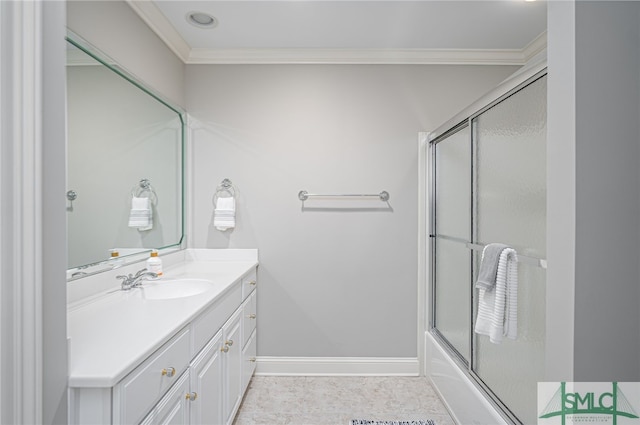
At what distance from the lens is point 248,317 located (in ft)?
7.61

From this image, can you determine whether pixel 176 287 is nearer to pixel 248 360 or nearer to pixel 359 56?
pixel 248 360

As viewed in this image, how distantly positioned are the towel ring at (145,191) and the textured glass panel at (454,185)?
1.87 meters

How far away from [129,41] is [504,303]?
7.43ft

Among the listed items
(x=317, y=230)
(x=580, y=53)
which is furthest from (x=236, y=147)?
(x=580, y=53)

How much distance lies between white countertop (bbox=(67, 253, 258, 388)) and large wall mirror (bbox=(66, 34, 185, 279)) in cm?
23

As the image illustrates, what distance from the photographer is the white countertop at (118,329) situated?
0.88 metres

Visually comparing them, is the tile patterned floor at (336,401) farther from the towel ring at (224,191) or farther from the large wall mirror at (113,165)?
the towel ring at (224,191)

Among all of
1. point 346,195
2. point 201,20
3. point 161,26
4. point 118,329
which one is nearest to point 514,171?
point 346,195

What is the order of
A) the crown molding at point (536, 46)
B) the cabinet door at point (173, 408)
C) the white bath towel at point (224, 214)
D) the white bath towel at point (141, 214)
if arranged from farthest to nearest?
1. the white bath towel at point (224, 214)
2. the crown molding at point (536, 46)
3. the white bath towel at point (141, 214)
4. the cabinet door at point (173, 408)

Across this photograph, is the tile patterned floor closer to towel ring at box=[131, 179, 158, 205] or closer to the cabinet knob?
the cabinet knob

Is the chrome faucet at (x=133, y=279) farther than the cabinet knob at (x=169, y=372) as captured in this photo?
Yes

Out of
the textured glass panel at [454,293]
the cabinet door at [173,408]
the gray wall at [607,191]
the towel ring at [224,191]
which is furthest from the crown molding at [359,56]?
the cabinet door at [173,408]

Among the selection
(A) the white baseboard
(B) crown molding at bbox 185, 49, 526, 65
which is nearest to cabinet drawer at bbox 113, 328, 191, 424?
(A) the white baseboard

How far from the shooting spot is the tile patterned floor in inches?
81.9
